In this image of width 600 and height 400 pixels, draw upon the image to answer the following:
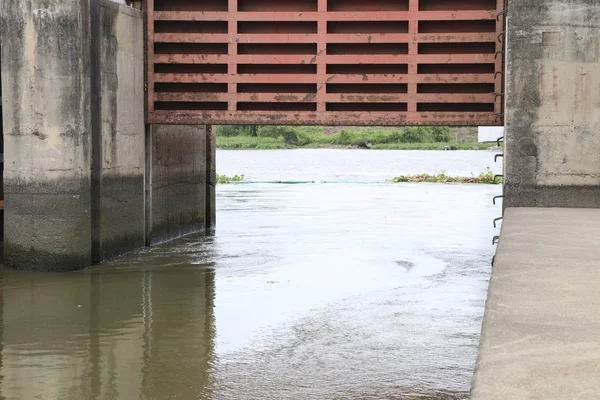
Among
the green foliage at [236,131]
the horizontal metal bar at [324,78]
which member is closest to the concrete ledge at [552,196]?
the horizontal metal bar at [324,78]

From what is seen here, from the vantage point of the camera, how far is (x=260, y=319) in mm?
9984

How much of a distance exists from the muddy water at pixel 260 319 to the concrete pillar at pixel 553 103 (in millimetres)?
1490

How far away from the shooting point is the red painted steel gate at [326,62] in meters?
15.2

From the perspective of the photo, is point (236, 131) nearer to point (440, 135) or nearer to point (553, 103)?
point (440, 135)

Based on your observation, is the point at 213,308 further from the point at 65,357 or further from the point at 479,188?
the point at 479,188

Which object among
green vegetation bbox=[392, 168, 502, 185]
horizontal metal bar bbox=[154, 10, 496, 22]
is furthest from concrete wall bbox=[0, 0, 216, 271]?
green vegetation bbox=[392, 168, 502, 185]

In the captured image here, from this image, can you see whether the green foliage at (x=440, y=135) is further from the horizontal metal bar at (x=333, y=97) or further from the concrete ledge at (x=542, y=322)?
the concrete ledge at (x=542, y=322)

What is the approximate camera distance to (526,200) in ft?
41.7

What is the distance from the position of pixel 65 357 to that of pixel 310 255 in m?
6.99

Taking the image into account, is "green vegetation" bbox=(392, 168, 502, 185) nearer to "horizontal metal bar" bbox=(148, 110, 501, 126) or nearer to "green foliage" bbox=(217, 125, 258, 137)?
"horizontal metal bar" bbox=(148, 110, 501, 126)

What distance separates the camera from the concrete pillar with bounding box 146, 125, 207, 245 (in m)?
16.0

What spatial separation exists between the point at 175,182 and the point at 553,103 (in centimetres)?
692

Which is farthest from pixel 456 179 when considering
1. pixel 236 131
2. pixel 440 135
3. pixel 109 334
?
pixel 440 135

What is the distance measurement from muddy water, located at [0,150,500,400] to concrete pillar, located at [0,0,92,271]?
20.5 inches
